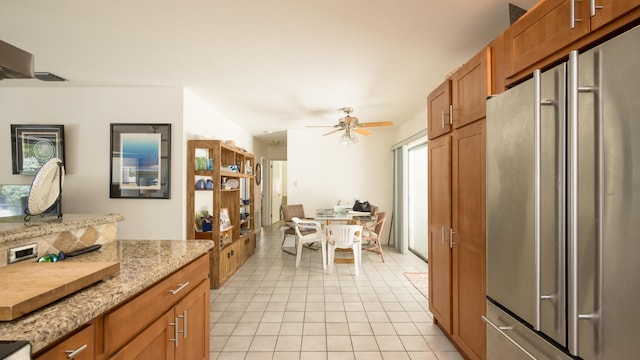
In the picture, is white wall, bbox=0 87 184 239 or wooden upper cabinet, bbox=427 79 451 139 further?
white wall, bbox=0 87 184 239

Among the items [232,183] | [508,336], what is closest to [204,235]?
[232,183]

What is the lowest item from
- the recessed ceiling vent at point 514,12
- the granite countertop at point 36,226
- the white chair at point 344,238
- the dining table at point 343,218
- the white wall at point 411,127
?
the white chair at point 344,238

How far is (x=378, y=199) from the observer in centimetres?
596

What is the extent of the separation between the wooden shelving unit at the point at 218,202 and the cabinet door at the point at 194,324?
179cm

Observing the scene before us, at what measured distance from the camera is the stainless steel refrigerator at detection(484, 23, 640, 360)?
32.9 inches

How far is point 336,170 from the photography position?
19.8ft

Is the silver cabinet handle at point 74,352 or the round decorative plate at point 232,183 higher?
the round decorative plate at point 232,183

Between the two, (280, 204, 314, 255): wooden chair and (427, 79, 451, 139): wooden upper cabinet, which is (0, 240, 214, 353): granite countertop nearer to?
(427, 79, 451, 139): wooden upper cabinet

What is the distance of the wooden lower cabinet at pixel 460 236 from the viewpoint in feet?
5.69

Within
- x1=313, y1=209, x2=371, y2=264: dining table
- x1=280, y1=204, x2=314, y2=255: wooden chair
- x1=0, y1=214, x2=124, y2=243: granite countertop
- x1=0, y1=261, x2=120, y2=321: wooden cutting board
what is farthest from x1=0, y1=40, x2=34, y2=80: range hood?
x1=280, y1=204, x2=314, y2=255: wooden chair

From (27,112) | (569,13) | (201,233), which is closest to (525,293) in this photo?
(569,13)

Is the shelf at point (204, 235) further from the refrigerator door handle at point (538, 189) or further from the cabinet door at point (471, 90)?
the refrigerator door handle at point (538, 189)

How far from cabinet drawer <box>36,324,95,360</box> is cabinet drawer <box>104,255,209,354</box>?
0.06 metres

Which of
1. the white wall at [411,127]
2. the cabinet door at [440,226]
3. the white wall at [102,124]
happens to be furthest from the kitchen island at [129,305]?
the white wall at [411,127]
